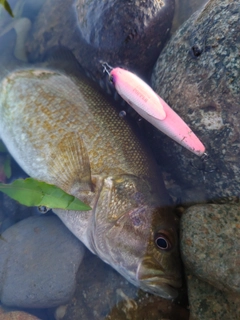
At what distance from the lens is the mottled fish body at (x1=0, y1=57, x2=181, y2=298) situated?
100 inches

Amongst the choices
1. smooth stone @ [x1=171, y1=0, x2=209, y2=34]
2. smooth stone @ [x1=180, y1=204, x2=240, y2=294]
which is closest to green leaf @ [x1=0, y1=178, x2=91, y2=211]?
smooth stone @ [x1=180, y1=204, x2=240, y2=294]

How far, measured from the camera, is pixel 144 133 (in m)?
3.23

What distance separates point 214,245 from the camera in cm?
235

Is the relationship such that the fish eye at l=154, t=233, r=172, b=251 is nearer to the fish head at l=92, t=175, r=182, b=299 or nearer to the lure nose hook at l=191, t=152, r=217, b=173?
the fish head at l=92, t=175, r=182, b=299

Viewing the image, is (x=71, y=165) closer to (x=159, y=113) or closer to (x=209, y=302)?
(x=159, y=113)

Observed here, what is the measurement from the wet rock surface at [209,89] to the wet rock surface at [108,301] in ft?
3.65

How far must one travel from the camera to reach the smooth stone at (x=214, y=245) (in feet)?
7.54

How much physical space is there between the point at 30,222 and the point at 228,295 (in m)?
2.23

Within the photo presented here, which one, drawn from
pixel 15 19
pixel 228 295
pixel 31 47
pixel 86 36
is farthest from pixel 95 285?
pixel 15 19

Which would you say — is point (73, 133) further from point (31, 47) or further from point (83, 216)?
point (31, 47)

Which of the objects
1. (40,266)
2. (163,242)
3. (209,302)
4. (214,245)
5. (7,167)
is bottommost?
(209,302)

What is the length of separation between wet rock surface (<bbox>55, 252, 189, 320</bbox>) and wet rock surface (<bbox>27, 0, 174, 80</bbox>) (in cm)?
217

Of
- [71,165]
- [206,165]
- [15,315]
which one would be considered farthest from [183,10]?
[15,315]

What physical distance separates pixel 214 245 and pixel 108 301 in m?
1.28
